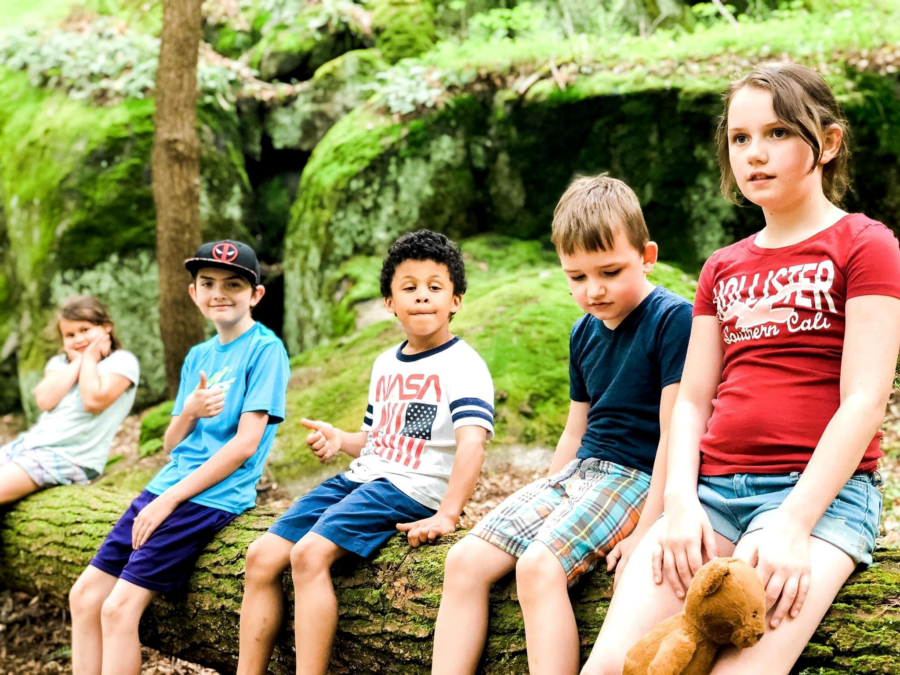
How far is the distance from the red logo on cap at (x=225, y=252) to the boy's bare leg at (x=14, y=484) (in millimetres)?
2036

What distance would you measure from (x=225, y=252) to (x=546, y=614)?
2310mm

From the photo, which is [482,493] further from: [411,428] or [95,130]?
[95,130]

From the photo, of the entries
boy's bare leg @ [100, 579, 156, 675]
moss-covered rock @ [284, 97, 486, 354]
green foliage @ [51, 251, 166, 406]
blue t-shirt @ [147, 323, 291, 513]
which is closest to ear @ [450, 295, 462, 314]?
blue t-shirt @ [147, 323, 291, 513]

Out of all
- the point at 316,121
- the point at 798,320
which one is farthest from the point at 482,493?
the point at 316,121

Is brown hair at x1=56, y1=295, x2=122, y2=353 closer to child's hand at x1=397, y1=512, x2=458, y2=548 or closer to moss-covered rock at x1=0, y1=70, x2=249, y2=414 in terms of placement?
child's hand at x1=397, y1=512, x2=458, y2=548

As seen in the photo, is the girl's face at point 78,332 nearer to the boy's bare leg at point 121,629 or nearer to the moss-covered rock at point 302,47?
the boy's bare leg at point 121,629

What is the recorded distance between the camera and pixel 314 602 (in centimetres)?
263

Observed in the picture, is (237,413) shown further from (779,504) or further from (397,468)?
(779,504)

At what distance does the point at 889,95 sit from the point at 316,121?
6.51 metres

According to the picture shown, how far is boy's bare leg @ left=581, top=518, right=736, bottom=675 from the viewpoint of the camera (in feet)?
6.11

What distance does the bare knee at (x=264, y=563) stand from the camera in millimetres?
2785

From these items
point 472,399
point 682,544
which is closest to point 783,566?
point 682,544

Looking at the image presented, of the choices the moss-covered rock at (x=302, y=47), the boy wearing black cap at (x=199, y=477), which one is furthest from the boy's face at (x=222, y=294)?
the moss-covered rock at (x=302, y=47)

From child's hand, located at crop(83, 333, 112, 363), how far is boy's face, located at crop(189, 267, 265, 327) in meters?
1.24
